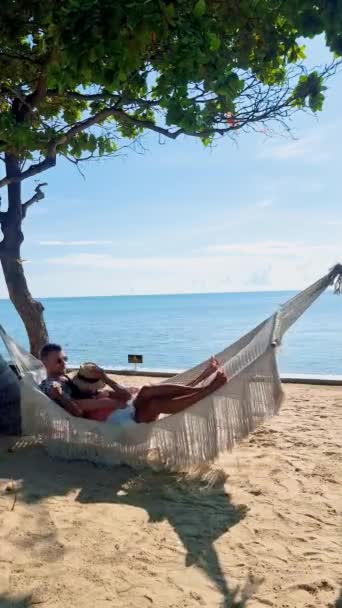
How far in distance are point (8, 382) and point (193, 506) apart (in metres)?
1.29

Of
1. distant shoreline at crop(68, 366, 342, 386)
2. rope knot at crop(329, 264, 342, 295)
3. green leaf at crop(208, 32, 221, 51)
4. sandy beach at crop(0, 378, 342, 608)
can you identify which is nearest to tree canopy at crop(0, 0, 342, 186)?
green leaf at crop(208, 32, 221, 51)

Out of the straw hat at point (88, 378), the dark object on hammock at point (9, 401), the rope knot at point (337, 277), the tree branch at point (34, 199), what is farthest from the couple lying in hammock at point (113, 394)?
the tree branch at point (34, 199)

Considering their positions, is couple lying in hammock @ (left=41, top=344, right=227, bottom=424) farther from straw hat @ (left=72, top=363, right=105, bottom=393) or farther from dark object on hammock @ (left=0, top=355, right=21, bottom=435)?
dark object on hammock @ (left=0, top=355, right=21, bottom=435)

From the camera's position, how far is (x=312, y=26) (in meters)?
1.74

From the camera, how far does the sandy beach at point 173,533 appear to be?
142 cm

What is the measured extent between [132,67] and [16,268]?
286cm

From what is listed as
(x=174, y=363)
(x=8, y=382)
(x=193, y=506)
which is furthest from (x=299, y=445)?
(x=174, y=363)

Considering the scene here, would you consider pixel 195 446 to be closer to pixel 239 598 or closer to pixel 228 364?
pixel 228 364

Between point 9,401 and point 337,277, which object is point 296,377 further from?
point 9,401

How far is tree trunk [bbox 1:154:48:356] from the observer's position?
4.34 metres

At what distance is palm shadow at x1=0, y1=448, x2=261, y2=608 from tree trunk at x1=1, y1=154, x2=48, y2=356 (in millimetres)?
1998

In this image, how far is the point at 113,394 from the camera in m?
2.71

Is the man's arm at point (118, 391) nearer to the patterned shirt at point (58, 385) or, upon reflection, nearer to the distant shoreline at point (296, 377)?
the patterned shirt at point (58, 385)

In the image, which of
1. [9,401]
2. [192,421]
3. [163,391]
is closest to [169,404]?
[163,391]
